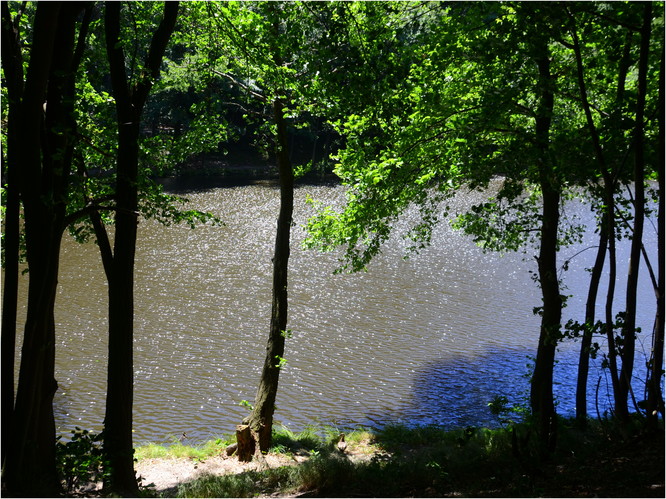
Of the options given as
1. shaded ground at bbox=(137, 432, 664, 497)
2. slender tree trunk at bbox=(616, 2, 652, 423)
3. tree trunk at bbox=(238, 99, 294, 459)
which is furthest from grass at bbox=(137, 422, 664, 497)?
tree trunk at bbox=(238, 99, 294, 459)

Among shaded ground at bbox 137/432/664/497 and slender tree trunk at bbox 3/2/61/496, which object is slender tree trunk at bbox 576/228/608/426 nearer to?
shaded ground at bbox 137/432/664/497

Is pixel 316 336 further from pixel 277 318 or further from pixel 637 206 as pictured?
pixel 637 206

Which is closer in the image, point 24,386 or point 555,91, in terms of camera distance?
point 24,386

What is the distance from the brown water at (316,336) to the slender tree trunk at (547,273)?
3455mm

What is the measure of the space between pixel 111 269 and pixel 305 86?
10.4 feet

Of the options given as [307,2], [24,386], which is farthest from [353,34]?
[24,386]

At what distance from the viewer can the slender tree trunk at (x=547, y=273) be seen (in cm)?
662

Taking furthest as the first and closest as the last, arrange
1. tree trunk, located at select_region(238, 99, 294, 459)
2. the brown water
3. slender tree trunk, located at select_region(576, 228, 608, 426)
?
the brown water, tree trunk, located at select_region(238, 99, 294, 459), slender tree trunk, located at select_region(576, 228, 608, 426)

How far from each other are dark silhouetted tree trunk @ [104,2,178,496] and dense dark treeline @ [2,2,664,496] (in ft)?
0.05

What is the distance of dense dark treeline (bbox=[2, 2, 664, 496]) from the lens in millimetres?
5016

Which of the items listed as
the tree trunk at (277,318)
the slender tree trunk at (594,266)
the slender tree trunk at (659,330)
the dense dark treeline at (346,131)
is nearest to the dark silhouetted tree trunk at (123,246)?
the dense dark treeline at (346,131)

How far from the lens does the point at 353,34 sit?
7184mm

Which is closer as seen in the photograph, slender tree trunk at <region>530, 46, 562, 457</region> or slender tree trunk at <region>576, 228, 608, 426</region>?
slender tree trunk at <region>576, 228, 608, 426</region>

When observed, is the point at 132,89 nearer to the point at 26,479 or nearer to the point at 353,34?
the point at 353,34
